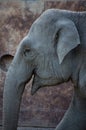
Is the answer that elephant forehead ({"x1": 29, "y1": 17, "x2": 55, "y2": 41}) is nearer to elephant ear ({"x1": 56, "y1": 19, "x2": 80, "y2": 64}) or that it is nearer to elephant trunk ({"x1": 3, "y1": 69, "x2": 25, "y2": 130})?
elephant ear ({"x1": 56, "y1": 19, "x2": 80, "y2": 64})

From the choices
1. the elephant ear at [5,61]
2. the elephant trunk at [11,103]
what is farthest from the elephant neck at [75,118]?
the elephant ear at [5,61]

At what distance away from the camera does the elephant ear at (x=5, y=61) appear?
7303mm

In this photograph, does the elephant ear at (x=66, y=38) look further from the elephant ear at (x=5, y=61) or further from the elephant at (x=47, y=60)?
the elephant ear at (x=5, y=61)

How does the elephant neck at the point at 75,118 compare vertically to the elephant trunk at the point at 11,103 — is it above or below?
below

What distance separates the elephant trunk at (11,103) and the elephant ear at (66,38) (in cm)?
35

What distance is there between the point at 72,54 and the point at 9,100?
20.9 inches

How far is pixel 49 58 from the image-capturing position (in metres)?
5.27

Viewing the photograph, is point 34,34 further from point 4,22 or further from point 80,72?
point 4,22

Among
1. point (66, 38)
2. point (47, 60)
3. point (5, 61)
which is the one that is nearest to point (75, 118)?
point (47, 60)

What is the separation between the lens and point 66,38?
5180 mm

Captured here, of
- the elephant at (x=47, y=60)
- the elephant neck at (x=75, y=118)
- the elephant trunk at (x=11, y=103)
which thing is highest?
the elephant at (x=47, y=60)

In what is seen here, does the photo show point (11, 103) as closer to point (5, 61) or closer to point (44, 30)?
point (44, 30)

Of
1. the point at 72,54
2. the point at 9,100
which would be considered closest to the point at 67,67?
the point at 72,54

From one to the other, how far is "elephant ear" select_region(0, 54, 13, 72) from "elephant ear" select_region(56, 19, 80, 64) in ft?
6.87
